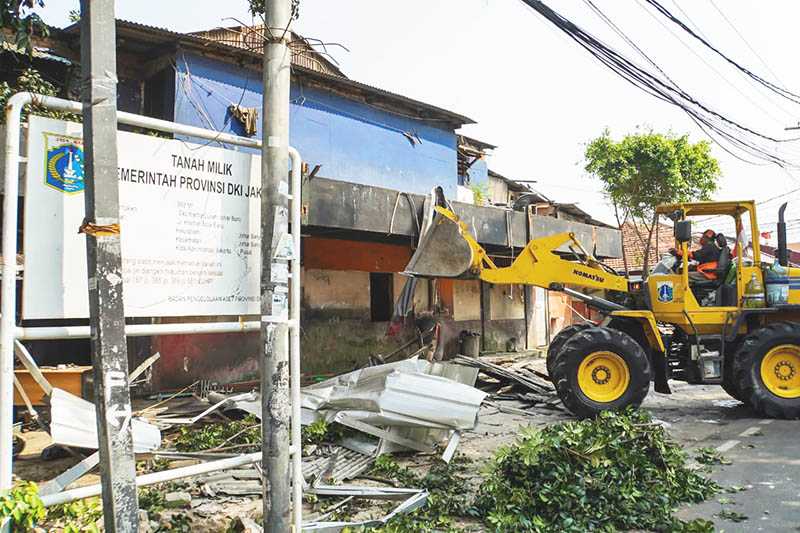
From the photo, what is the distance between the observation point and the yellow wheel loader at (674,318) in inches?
313

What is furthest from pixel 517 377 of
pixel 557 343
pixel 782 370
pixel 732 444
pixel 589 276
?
pixel 782 370

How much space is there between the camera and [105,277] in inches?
96.7

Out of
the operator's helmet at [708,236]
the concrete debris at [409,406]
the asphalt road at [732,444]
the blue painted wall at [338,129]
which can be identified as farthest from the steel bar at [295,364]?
the blue painted wall at [338,129]

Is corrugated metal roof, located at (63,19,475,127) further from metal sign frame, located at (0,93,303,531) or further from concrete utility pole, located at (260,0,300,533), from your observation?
metal sign frame, located at (0,93,303,531)

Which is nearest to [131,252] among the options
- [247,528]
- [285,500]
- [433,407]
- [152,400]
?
[285,500]

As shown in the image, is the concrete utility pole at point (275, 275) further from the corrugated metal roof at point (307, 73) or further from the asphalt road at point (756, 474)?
the corrugated metal roof at point (307, 73)

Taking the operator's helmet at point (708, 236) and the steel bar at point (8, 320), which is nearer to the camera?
the steel bar at point (8, 320)

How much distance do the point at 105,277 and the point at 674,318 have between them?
8237mm

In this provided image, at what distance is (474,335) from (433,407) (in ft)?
32.7

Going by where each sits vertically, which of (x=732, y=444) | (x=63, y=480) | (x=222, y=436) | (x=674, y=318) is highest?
(x=674, y=318)

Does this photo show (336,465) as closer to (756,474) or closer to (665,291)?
(756,474)

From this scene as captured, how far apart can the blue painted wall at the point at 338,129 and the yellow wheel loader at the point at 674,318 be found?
600cm

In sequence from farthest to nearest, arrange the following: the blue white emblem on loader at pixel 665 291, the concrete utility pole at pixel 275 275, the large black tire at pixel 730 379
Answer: the blue white emblem on loader at pixel 665 291, the large black tire at pixel 730 379, the concrete utility pole at pixel 275 275

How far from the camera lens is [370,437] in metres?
6.41
